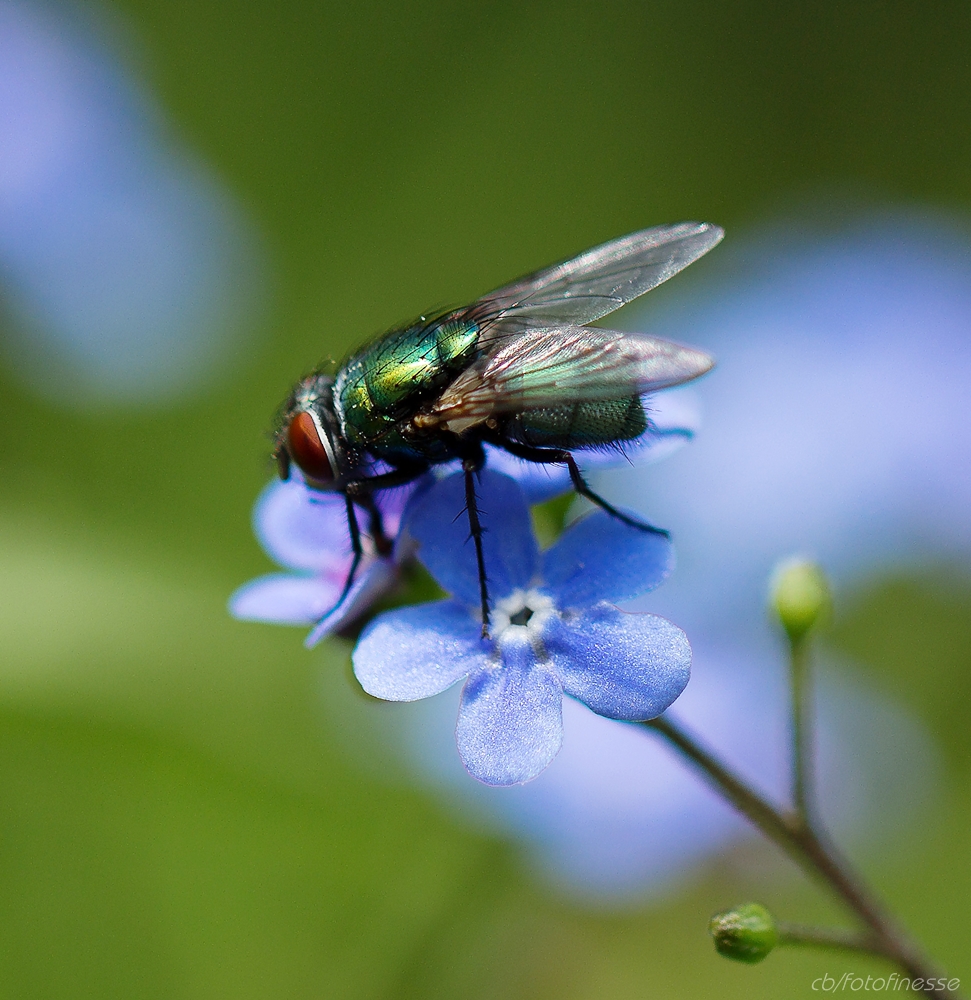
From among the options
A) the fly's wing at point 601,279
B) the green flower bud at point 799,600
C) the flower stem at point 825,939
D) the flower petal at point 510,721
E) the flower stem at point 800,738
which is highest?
the fly's wing at point 601,279

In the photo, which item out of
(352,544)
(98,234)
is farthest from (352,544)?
(98,234)

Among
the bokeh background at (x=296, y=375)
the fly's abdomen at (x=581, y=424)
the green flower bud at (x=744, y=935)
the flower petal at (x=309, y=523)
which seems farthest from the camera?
the bokeh background at (x=296, y=375)

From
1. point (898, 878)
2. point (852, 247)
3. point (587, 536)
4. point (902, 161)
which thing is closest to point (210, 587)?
point (587, 536)

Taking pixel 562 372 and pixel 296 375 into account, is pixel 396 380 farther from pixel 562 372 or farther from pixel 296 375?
pixel 296 375

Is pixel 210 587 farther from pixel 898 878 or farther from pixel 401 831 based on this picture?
pixel 898 878

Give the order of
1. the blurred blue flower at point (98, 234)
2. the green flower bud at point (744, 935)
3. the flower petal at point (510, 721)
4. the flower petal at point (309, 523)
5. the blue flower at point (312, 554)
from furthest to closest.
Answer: the blurred blue flower at point (98, 234)
the flower petal at point (309, 523)
the blue flower at point (312, 554)
the green flower bud at point (744, 935)
the flower petal at point (510, 721)

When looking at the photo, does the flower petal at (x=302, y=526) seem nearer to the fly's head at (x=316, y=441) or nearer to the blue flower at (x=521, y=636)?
the fly's head at (x=316, y=441)

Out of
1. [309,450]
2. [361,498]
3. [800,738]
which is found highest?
[309,450]

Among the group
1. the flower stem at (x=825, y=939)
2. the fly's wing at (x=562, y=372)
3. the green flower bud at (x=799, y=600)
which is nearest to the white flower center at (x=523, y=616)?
the fly's wing at (x=562, y=372)
